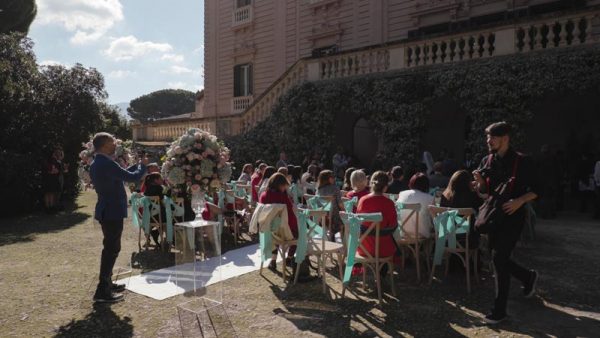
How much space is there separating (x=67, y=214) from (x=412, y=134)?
30.2 feet

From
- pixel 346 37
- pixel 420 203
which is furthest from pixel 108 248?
pixel 346 37

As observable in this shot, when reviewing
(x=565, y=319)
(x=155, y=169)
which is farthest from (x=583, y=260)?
(x=155, y=169)

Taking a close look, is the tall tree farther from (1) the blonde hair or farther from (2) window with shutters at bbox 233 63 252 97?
(1) the blonde hair

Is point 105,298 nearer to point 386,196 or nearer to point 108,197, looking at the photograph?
point 108,197

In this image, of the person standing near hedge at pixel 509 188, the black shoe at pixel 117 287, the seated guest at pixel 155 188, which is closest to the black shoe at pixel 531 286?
the person standing near hedge at pixel 509 188

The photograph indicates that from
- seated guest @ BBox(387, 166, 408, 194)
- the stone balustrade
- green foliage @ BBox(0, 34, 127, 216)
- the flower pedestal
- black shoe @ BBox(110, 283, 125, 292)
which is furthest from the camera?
green foliage @ BBox(0, 34, 127, 216)

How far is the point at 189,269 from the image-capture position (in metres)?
4.97

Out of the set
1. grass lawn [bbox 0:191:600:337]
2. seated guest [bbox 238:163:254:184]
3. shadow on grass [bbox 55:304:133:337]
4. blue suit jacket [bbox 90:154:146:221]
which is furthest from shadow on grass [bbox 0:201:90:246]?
shadow on grass [bbox 55:304:133:337]

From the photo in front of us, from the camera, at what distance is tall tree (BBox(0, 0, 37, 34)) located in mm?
23500

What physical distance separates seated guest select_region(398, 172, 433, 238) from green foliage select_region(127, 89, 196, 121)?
6932cm

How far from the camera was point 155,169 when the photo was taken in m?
8.44

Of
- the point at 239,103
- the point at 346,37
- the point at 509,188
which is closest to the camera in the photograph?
the point at 509,188

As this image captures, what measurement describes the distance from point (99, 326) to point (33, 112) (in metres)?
9.49

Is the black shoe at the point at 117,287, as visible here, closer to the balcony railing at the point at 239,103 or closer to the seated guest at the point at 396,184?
the seated guest at the point at 396,184
